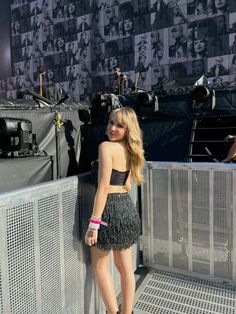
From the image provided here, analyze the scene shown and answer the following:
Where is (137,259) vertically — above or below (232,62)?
below

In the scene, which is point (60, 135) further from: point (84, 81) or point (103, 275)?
point (84, 81)

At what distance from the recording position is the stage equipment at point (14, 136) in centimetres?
399

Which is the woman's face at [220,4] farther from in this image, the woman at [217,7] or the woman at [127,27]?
the woman at [127,27]

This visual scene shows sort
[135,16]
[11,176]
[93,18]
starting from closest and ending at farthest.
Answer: [11,176], [135,16], [93,18]

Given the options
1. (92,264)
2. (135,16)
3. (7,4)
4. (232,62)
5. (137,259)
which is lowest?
(137,259)

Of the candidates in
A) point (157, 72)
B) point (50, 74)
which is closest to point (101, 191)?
point (157, 72)

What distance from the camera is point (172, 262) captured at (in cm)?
291

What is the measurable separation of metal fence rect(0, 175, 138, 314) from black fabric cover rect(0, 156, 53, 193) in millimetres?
1749

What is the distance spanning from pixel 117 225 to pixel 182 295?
1148 mm

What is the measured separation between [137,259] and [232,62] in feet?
47.2

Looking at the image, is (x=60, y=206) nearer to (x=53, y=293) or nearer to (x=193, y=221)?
(x=53, y=293)

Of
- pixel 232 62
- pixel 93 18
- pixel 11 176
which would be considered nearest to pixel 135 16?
pixel 93 18

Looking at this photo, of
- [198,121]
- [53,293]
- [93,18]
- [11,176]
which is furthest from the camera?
[93,18]

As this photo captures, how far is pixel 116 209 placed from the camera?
203 centimetres
